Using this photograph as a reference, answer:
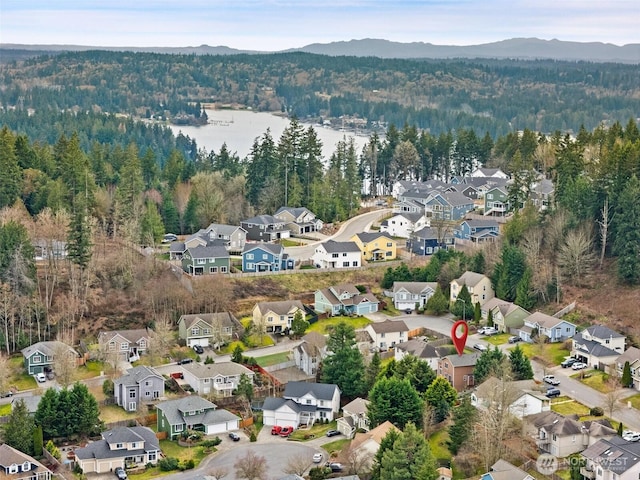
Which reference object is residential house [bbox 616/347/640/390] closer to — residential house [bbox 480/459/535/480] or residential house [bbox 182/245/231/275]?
residential house [bbox 480/459/535/480]

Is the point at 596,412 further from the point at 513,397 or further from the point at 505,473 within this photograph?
the point at 505,473

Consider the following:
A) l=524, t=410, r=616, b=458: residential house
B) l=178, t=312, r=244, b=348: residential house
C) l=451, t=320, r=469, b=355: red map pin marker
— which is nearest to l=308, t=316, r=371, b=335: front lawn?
l=178, t=312, r=244, b=348: residential house


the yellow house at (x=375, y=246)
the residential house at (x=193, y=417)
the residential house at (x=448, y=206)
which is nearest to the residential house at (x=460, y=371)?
the residential house at (x=193, y=417)

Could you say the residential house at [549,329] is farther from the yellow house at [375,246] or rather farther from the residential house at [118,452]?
the residential house at [118,452]

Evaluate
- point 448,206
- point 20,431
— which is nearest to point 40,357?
point 20,431

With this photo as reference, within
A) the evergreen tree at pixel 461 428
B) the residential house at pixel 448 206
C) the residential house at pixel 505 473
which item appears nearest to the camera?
the residential house at pixel 505 473
